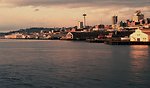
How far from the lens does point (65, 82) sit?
54.4 feet

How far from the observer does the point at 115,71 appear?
20.1m

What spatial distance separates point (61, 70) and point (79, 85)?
16.2 feet

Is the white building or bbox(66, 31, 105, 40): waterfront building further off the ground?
the white building

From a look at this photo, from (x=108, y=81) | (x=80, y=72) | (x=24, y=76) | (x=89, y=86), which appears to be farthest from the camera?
(x=80, y=72)

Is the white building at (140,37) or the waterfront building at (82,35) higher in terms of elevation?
the white building at (140,37)

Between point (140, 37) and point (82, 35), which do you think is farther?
point (82, 35)

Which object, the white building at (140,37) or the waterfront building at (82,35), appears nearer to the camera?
the white building at (140,37)

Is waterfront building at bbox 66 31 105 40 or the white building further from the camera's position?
waterfront building at bbox 66 31 105 40

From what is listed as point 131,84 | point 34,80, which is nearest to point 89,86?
point 131,84

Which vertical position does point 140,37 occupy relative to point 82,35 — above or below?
above

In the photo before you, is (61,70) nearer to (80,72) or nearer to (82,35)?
(80,72)

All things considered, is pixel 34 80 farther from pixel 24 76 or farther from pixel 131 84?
pixel 131 84

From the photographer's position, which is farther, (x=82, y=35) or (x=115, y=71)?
(x=82, y=35)

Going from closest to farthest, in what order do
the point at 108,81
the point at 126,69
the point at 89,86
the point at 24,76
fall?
the point at 89,86
the point at 108,81
the point at 24,76
the point at 126,69
